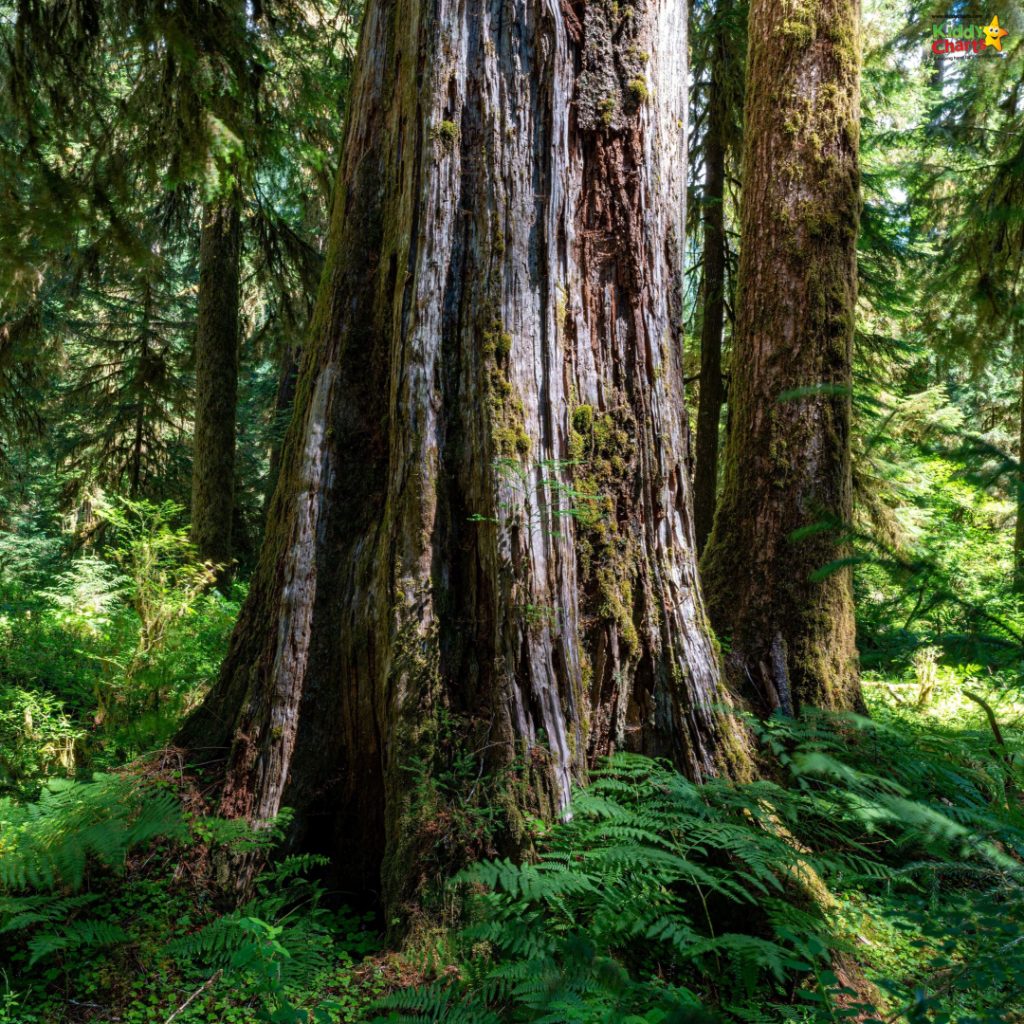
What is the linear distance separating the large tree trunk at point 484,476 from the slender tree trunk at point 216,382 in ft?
18.2

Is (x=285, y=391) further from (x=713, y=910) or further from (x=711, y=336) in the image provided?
(x=713, y=910)

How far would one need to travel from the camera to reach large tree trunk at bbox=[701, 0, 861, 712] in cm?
418

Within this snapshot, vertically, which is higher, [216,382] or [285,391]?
[285,391]

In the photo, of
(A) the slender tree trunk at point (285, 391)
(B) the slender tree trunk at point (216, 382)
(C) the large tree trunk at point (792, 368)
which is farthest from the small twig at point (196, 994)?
(A) the slender tree trunk at point (285, 391)

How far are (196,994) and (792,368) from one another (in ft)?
13.5

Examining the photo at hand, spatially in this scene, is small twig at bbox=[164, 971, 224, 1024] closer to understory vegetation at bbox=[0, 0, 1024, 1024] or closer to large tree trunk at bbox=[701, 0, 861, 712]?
understory vegetation at bbox=[0, 0, 1024, 1024]

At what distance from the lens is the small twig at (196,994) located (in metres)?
2.10

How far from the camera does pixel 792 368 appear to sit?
4.45 metres

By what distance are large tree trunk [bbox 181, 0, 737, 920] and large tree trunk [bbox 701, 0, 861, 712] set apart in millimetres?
1245

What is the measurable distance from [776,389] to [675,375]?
4.76 feet

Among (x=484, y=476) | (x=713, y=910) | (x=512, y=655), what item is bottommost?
(x=713, y=910)

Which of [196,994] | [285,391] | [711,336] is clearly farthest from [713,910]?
[285,391]

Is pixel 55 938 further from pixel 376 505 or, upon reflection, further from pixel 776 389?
pixel 776 389

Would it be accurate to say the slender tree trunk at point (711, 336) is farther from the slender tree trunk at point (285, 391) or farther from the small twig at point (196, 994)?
the small twig at point (196, 994)
